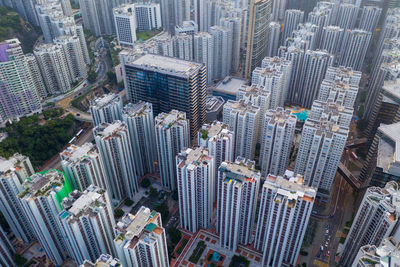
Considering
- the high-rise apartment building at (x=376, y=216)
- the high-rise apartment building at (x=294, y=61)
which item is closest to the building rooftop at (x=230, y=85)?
the high-rise apartment building at (x=294, y=61)

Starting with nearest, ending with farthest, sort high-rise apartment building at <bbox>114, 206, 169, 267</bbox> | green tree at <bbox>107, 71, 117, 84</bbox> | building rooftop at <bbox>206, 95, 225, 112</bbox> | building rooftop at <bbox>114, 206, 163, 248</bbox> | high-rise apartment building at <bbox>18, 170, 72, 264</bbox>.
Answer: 1. high-rise apartment building at <bbox>114, 206, 169, 267</bbox>
2. building rooftop at <bbox>114, 206, 163, 248</bbox>
3. high-rise apartment building at <bbox>18, 170, 72, 264</bbox>
4. building rooftop at <bbox>206, 95, 225, 112</bbox>
5. green tree at <bbox>107, 71, 117, 84</bbox>

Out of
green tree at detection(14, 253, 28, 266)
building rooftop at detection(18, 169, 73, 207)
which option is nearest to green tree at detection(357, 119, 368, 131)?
building rooftop at detection(18, 169, 73, 207)

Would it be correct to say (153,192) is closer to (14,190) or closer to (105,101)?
(105,101)

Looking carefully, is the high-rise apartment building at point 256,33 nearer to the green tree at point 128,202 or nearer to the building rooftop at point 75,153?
the green tree at point 128,202

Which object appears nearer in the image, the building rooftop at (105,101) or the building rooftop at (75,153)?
the building rooftop at (75,153)

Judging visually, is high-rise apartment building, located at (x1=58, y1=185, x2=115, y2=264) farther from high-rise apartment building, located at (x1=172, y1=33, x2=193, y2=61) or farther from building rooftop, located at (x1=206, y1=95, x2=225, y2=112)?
high-rise apartment building, located at (x1=172, y1=33, x2=193, y2=61)

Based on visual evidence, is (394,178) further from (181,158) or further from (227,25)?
(227,25)
